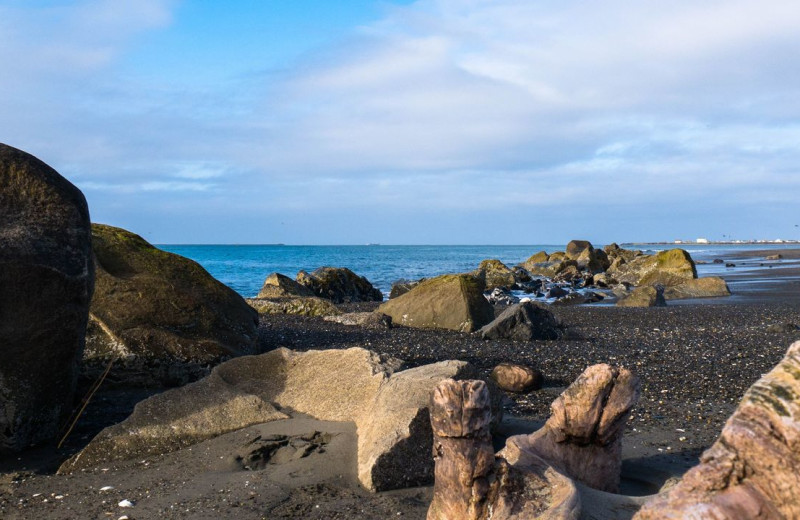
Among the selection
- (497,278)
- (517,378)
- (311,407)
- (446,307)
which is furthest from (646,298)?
(311,407)

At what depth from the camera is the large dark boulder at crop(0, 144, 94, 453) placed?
5.54 meters

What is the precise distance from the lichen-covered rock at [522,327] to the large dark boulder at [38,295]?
7.13m

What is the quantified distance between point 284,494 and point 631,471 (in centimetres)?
252

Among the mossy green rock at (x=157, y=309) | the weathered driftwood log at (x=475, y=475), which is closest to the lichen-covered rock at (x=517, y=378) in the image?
the mossy green rock at (x=157, y=309)

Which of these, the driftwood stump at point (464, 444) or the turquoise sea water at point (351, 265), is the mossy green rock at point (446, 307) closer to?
the driftwood stump at point (464, 444)

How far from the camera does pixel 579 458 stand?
13.8 ft

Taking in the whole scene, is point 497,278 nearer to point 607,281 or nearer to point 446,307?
point 607,281

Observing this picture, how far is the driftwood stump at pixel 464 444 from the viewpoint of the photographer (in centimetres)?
320

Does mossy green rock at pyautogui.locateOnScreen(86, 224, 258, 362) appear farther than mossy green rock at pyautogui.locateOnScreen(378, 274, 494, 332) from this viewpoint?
No

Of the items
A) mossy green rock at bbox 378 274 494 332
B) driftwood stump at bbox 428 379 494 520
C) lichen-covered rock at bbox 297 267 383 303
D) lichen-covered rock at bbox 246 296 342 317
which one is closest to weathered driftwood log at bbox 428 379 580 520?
driftwood stump at bbox 428 379 494 520

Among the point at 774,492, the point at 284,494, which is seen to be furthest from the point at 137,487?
the point at 774,492

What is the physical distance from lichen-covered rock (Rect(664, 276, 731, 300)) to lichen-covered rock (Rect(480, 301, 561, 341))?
1347 centimetres

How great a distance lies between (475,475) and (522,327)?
8.37 meters

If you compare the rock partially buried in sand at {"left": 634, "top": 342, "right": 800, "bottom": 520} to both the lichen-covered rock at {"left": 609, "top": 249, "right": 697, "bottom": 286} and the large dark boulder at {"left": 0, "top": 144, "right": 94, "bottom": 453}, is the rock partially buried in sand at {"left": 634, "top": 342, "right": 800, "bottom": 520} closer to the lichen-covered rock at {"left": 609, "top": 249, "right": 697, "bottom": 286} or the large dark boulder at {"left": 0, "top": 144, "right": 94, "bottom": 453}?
the large dark boulder at {"left": 0, "top": 144, "right": 94, "bottom": 453}
